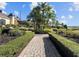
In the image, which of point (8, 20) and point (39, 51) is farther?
point (8, 20)

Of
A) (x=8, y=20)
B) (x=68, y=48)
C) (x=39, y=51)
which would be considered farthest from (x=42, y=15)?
(x=68, y=48)

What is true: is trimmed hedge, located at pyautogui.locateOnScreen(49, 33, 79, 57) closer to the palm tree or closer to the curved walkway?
the curved walkway

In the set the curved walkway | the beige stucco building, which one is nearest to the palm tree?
the beige stucco building

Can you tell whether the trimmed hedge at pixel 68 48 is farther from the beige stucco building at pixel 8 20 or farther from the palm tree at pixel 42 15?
the beige stucco building at pixel 8 20

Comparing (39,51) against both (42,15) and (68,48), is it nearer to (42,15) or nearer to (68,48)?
(68,48)

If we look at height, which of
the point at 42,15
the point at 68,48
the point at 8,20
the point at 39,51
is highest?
the point at 42,15

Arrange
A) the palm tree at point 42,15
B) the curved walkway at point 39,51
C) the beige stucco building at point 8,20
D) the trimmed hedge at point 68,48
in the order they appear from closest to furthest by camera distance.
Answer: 1. the trimmed hedge at point 68,48
2. the curved walkway at point 39,51
3. the palm tree at point 42,15
4. the beige stucco building at point 8,20

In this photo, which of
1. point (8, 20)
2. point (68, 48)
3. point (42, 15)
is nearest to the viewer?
point (68, 48)

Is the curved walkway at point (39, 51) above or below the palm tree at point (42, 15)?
below

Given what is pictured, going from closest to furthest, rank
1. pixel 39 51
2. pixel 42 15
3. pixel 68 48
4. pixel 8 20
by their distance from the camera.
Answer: pixel 68 48
pixel 39 51
pixel 42 15
pixel 8 20

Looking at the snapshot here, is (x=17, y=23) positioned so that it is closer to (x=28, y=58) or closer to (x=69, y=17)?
(x=69, y=17)

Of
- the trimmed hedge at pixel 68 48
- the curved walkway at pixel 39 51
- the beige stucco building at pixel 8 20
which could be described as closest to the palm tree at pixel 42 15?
the beige stucco building at pixel 8 20

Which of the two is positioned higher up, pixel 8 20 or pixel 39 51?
pixel 8 20

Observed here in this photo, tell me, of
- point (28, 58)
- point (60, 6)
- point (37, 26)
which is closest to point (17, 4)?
point (60, 6)
